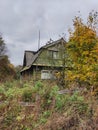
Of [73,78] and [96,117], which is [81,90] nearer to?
[96,117]

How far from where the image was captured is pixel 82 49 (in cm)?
1226

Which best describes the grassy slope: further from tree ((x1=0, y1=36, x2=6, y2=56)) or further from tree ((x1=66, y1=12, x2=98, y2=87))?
tree ((x1=0, y1=36, x2=6, y2=56))

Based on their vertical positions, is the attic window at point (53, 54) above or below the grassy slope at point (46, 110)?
above

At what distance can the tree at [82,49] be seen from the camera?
11.6 meters

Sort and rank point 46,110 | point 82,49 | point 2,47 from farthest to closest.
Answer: point 2,47 → point 82,49 → point 46,110

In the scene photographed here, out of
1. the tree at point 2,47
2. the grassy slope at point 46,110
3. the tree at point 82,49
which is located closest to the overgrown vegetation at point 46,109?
the grassy slope at point 46,110

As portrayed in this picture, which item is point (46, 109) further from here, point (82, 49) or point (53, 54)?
point (53, 54)

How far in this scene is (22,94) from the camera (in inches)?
245

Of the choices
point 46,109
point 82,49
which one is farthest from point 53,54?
point 46,109

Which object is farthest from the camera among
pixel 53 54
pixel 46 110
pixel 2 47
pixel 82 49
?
pixel 2 47

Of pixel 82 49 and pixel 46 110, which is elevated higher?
pixel 82 49

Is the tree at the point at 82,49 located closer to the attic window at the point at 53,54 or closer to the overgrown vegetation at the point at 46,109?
the overgrown vegetation at the point at 46,109

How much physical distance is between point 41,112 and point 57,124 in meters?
0.76

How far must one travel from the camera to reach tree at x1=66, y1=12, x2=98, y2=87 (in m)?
11.6
